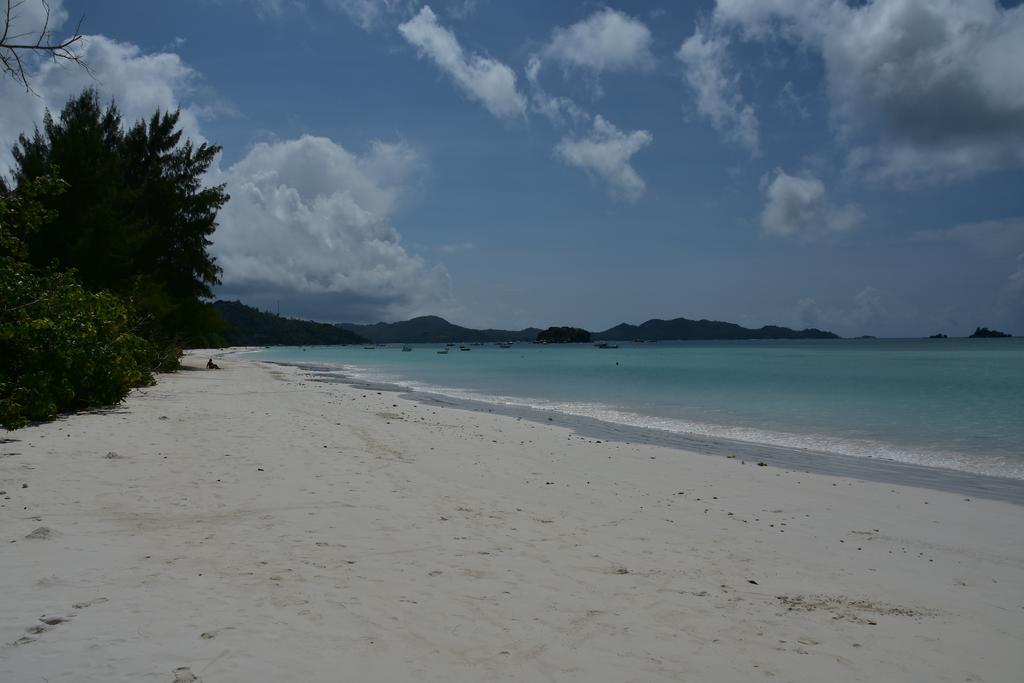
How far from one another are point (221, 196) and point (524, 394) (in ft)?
73.6

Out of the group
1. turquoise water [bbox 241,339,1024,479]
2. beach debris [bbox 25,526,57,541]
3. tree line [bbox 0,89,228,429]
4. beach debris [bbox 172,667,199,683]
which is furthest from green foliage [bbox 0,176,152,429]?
turquoise water [bbox 241,339,1024,479]

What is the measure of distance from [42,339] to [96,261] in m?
13.3

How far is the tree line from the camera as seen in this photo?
468 inches

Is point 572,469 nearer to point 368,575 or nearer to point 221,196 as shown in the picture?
point 368,575

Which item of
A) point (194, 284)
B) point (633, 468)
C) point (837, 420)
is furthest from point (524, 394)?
point (194, 284)

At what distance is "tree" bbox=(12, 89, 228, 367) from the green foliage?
6.28m

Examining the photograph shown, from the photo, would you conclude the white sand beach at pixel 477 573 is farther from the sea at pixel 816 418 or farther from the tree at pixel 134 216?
the tree at pixel 134 216

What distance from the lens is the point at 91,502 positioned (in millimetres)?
6496

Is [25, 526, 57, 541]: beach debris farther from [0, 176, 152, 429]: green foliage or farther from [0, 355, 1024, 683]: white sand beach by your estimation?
[0, 176, 152, 429]: green foliage

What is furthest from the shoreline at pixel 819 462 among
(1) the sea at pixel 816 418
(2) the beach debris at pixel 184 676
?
(2) the beach debris at pixel 184 676

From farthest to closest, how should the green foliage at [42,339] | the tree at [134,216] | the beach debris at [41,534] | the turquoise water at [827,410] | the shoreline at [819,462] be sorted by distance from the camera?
the tree at [134,216], the turquoise water at [827,410], the green foliage at [42,339], the shoreline at [819,462], the beach debris at [41,534]

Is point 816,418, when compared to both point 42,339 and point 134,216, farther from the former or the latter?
point 134,216

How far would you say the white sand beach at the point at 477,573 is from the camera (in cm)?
370

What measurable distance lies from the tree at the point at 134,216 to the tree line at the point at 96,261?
0.06 metres
